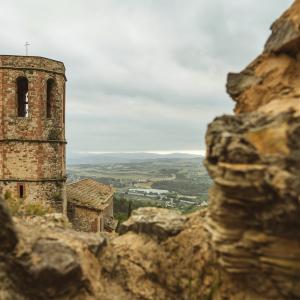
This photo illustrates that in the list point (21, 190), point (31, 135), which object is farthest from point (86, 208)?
point (31, 135)

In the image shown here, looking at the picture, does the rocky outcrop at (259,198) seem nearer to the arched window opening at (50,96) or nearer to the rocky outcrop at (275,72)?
the rocky outcrop at (275,72)

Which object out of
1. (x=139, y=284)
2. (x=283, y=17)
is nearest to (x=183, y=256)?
(x=139, y=284)

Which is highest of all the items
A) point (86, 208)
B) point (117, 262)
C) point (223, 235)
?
point (223, 235)

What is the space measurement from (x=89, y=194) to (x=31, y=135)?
24.4ft

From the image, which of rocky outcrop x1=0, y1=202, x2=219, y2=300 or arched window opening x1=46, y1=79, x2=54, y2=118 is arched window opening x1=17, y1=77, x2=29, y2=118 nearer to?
arched window opening x1=46, y1=79, x2=54, y2=118

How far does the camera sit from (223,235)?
26.8ft

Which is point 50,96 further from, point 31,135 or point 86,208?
point 86,208

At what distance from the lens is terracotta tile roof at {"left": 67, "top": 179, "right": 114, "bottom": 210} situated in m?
28.5

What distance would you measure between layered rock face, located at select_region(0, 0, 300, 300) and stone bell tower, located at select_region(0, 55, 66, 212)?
48.4 feet

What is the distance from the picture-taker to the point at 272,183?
23.6 feet

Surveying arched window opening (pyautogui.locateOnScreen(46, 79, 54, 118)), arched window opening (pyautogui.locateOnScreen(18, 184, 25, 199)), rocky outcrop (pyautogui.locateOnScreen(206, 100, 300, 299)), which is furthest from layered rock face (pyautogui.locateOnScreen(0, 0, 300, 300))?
arched window opening (pyautogui.locateOnScreen(46, 79, 54, 118))

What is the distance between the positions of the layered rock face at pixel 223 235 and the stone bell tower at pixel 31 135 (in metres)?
14.7

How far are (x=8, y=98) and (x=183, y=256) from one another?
18.8 m

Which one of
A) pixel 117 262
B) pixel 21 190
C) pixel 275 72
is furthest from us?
pixel 21 190
